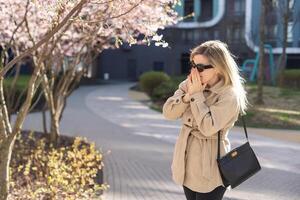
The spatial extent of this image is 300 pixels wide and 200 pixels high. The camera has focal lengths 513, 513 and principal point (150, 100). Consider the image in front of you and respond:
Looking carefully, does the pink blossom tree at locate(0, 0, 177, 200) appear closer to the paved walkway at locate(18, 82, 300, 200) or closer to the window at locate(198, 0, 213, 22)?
the paved walkway at locate(18, 82, 300, 200)

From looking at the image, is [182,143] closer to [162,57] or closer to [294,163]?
A: [294,163]

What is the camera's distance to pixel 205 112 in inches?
122

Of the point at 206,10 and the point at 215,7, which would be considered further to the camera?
the point at 206,10

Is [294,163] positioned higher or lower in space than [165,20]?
lower

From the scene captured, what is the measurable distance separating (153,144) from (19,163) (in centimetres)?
351

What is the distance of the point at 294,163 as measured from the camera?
8.09 m

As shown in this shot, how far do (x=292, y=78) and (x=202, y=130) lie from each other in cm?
2167

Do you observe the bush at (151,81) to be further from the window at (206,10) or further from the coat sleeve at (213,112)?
the coat sleeve at (213,112)

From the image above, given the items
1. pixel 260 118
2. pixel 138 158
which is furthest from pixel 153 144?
pixel 260 118

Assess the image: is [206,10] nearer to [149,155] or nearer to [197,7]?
[197,7]

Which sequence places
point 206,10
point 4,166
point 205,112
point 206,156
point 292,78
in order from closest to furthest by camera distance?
point 205,112, point 206,156, point 4,166, point 292,78, point 206,10

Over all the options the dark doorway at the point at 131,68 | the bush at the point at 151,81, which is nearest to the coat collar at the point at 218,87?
the bush at the point at 151,81

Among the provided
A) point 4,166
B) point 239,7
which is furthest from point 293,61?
point 4,166

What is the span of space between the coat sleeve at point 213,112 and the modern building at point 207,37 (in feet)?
93.7
